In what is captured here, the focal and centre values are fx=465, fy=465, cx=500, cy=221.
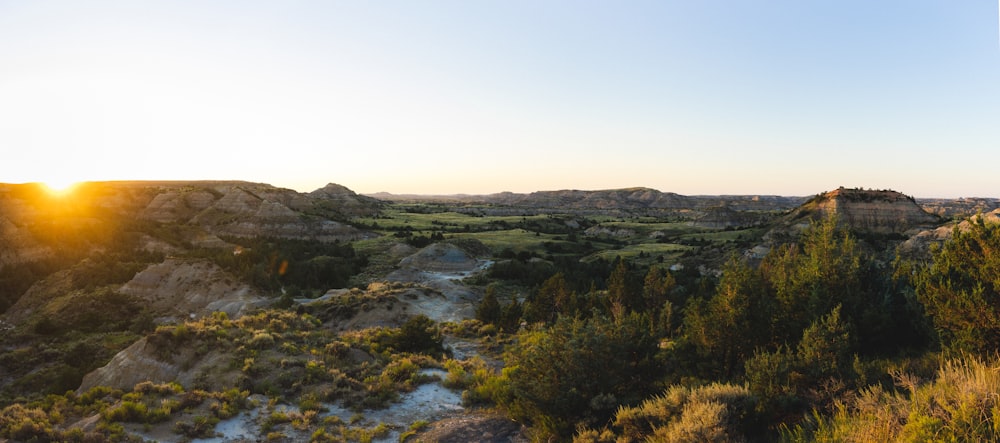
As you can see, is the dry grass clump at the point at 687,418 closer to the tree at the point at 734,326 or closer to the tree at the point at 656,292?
the tree at the point at 734,326

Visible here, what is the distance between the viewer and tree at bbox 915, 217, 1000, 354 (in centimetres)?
971

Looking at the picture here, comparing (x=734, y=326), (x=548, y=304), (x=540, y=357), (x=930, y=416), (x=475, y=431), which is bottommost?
(x=548, y=304)

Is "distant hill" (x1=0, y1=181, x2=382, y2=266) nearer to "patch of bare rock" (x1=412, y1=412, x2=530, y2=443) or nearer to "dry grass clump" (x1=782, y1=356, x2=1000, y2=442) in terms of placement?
"patch of bare rock" (x1=412, y1=412, x2=530, y2=443)

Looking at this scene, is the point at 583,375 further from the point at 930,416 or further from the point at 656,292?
the point at 656,292

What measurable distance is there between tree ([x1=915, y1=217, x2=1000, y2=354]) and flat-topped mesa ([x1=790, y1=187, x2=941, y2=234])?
68646mm

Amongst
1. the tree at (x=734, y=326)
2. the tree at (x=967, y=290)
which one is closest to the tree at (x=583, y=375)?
the tree at (x=734, y=326)

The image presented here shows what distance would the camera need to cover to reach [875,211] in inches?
2867

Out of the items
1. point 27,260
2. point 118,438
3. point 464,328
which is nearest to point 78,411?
point 118,438

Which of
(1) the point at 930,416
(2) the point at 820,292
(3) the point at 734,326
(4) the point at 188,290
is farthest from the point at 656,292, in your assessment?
(4) the point at 188,290

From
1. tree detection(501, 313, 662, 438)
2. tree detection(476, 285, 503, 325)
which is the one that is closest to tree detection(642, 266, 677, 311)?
tree detection(476, 285, 503, 325)

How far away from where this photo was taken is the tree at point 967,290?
971 centimetres

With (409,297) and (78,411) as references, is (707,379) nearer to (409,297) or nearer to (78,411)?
(78,411)

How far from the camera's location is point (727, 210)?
119 m

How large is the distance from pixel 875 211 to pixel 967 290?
79.0m
